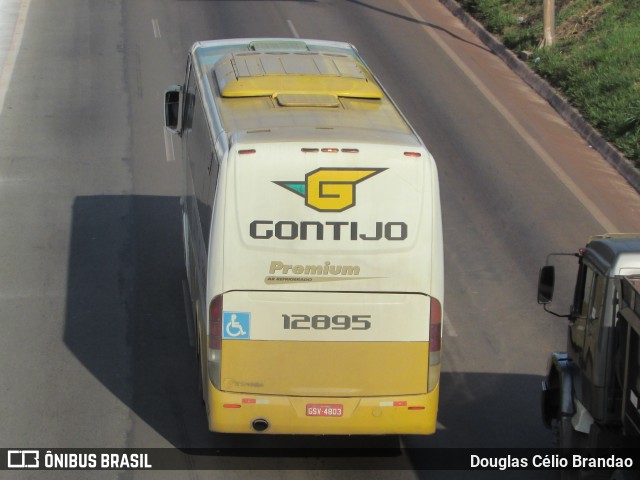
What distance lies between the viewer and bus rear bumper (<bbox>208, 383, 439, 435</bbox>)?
10273 millimetres

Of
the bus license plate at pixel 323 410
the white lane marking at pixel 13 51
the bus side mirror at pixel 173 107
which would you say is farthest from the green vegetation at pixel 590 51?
the bus license plate at pixel 323 410

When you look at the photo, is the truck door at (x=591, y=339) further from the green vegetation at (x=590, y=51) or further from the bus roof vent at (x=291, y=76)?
the green vegetation at (x=590, y=51)

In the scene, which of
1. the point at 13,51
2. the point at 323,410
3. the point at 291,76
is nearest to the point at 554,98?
the point at 13,51

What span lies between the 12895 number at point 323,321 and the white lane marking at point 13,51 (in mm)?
13704

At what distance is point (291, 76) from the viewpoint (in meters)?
11.8

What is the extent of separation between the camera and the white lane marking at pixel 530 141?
18044 mm

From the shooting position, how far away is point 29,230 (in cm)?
1675

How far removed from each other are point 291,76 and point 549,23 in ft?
51.6

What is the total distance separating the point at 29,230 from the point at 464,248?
6.25 metres

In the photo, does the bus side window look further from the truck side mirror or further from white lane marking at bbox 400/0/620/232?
white lane marking at bbox 400/0/620/232

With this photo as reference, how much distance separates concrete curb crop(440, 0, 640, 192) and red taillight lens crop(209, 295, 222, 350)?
1132cm

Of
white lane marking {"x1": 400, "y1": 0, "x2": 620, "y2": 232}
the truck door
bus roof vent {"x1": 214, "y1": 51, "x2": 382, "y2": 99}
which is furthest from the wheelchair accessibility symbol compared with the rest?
white lane marking {"x1": 400, "y1": 0, "x2": 620, "y2": 232}

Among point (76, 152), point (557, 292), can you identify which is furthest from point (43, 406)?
point (76, 152)

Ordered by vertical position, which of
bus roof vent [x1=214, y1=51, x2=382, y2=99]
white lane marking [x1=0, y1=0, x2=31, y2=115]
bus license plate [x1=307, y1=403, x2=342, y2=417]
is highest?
bus roof vent [x1=214, y1=51, x2=382, y2=99]
